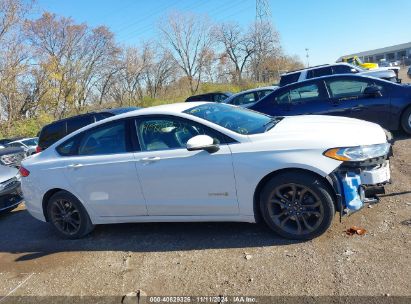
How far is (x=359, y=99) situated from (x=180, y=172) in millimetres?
4854

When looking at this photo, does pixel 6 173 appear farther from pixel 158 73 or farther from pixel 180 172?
pixel 158 73

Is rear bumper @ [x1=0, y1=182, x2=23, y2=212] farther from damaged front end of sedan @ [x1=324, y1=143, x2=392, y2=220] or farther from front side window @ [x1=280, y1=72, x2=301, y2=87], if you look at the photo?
front side window @ [x1=280, y1=72, x2=301, y2=87]


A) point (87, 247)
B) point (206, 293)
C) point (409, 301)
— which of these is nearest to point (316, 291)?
point (409, 301)

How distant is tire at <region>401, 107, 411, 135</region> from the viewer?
7.44 meters

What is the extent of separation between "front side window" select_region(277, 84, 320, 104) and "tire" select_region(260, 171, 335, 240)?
4.57m

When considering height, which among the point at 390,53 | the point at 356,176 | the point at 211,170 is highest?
the point at 390,53

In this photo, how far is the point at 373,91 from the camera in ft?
24.7

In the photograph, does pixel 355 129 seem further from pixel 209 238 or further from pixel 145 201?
pixel 145 201

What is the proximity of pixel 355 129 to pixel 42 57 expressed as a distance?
1520 inches

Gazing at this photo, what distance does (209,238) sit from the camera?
14.8ft

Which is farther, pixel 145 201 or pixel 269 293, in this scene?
pixel 145 201

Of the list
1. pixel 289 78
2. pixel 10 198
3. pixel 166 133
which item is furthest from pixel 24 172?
pixel 289 78

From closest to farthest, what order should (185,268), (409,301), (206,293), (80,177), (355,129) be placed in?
(409,301), (206,293), (185,268), (355,129), (80,177)

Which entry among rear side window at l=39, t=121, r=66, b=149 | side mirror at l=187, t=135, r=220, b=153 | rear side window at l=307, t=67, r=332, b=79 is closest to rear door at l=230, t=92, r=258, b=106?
rear side window at l=307, t=67, r=332, b=79
